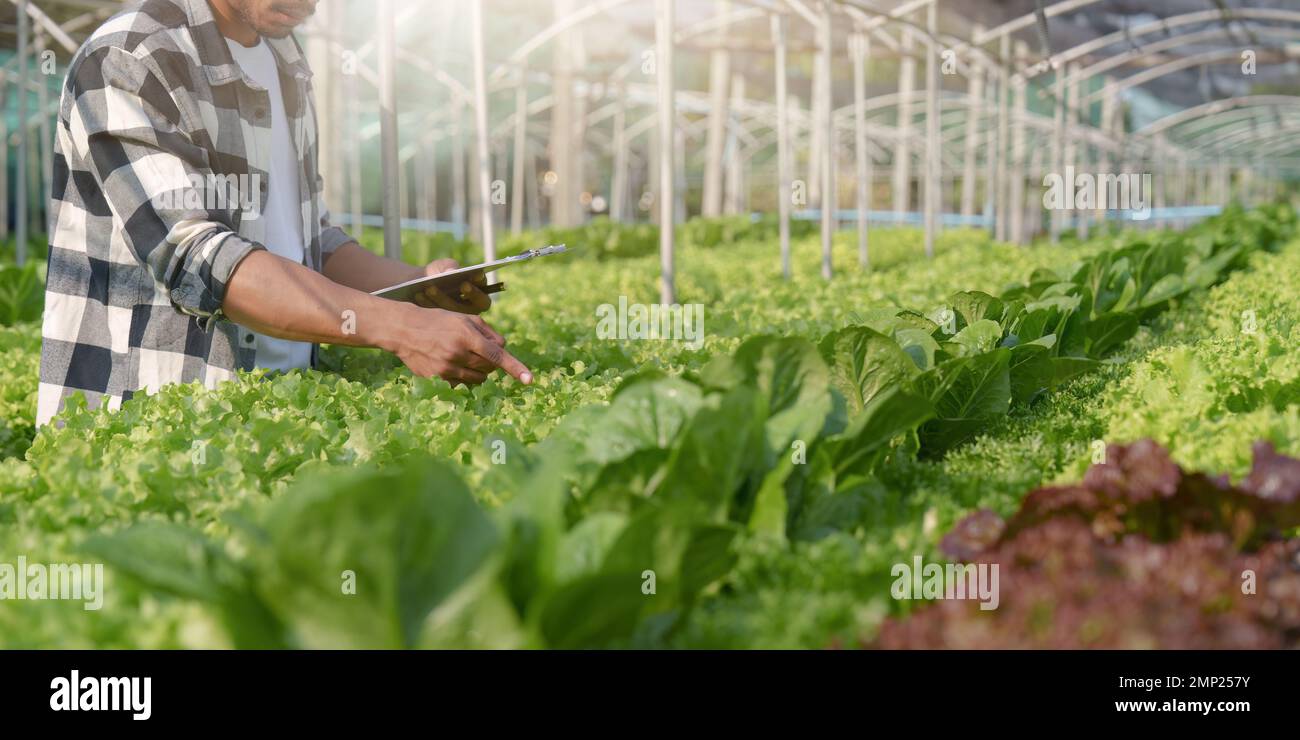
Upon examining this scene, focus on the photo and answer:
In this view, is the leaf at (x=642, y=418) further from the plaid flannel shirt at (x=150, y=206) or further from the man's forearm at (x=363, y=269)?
the man's forearm at (x=363, y=269)

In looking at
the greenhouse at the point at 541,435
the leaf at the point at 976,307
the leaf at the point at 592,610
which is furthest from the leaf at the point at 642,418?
the leaf at the point at 976,307

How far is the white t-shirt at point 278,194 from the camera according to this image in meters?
3.96

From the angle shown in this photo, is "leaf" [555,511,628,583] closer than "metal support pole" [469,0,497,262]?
Yes

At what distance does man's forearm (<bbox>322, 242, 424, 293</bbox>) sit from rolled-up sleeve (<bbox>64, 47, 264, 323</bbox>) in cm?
94

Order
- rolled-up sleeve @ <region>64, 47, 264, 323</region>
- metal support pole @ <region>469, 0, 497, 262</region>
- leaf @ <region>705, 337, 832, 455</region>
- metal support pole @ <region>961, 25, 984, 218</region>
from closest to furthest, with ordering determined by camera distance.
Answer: leaf @ <region>705, 337, 832, 455</region>, rolled-up sleeve @ <region>64, 47, 264, 323</region>, metal support pole @ <region>469, 0, 497, 262</region>, metal support pole @ <region>961, 25, 984, 218</region>

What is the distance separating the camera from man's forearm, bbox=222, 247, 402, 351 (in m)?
3.10

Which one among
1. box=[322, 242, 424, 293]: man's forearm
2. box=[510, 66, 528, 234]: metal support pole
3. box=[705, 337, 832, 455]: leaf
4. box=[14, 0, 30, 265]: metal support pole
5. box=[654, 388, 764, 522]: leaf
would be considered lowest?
box=[654, 388, 764, 522]: leaf

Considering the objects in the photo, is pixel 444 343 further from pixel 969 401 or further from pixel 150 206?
pixel 969 401

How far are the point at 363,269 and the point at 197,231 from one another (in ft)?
4.05

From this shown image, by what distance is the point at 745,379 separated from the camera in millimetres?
2271

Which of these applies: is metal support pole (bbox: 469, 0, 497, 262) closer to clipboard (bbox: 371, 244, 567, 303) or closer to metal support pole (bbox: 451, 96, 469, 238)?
clipboard (bbox: 371, 244, 567, 303)
